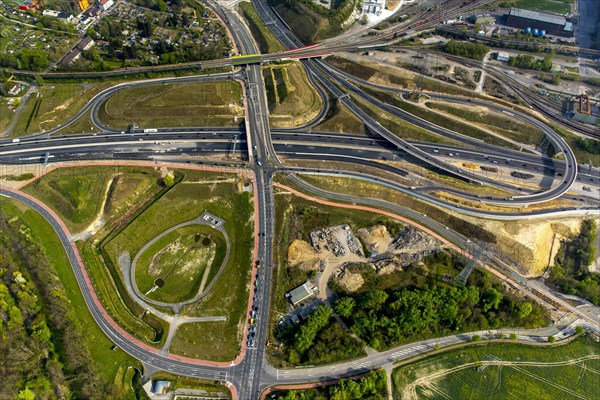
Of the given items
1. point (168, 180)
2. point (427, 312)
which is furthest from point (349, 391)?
point (168, 180)

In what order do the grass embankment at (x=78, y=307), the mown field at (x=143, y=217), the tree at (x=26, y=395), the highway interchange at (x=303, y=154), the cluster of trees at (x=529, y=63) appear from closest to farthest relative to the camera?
the tree at (x=26, y=395) → the grass embankment at (x=78, y=307) → the mown field at (x=143, y=217) → the highway interchange at (x=303, y=154) → the cluster of trees at (x=529, y=63)

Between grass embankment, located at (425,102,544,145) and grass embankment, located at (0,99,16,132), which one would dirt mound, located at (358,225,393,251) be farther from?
grass embankment, located at (0,99,16,132)

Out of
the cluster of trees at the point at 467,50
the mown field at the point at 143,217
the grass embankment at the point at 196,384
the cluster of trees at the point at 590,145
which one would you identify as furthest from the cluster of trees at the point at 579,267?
the grass embankment at the point at 196,384

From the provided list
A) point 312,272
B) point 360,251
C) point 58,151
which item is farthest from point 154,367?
point 58,151

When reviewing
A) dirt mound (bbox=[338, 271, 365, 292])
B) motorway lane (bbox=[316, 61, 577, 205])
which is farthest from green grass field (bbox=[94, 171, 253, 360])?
motorway lane (bbox=[316, 61, 577, 205])

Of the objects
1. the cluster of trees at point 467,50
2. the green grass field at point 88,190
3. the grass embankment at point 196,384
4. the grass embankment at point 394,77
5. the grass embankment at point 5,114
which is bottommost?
the grass embankment at point 196,384

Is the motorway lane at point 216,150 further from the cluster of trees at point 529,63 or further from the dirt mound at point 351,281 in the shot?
the cluster of trees at point 529,63

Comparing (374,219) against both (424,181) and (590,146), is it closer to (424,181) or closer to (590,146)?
(424,181)
